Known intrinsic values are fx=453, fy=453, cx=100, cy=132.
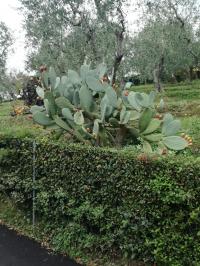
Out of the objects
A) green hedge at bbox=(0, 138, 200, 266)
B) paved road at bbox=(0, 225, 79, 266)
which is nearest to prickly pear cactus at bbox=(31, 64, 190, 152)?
green hedge at bbox=(0, 138, 200, 266)

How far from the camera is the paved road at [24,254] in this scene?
617 cm

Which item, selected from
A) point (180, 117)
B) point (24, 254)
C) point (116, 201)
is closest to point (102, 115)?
point (116, 201)

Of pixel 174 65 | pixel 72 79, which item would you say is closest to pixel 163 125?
pixel 72 79

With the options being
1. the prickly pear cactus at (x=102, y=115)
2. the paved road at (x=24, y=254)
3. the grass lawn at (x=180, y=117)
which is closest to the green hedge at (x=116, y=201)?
the paved road at (x=24, y=254)

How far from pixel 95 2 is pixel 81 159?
1239 centimetres

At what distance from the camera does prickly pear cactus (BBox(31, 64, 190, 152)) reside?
727 centimetres

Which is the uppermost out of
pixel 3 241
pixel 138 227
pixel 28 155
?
pixel 28 155

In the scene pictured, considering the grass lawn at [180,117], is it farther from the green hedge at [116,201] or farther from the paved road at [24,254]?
the paved road at [24,254]

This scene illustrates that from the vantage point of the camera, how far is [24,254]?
6.48m

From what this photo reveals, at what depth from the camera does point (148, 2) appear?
21.0m

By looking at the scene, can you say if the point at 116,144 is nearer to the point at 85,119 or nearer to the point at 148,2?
the point at 85,119

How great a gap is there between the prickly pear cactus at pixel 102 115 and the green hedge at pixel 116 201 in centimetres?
68

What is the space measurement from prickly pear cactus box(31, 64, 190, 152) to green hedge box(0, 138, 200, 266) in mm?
684

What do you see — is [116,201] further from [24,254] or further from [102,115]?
[102,115]
